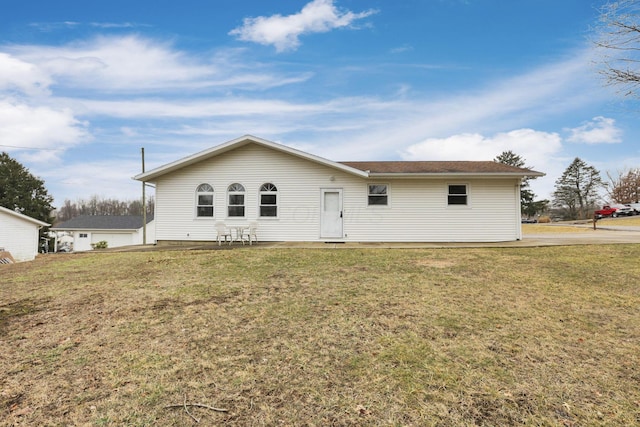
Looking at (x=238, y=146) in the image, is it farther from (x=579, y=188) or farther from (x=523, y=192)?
(x=579, y=188)

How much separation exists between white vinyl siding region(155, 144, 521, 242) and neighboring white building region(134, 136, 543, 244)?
0.04 m

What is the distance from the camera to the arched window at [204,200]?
13.8m

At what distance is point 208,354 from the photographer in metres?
3.41

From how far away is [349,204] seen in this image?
13453mm

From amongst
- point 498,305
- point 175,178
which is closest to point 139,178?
point 175,178

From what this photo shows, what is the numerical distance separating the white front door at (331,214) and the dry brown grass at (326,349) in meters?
6.50

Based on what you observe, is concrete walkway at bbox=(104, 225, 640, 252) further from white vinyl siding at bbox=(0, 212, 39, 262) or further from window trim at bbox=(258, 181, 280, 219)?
white vinyl siding at bbox=(0, 212, 39, 262)

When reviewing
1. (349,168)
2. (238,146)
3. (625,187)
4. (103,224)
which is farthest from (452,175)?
(625,187)

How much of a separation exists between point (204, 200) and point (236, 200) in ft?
4.88

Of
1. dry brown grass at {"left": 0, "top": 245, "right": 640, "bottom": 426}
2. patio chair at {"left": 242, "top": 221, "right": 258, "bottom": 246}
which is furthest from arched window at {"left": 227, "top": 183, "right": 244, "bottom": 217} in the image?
dry brown grass at {"left": 0, "top": 245, "right": 640, "bottom": 426}

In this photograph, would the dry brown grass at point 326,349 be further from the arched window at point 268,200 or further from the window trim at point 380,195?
the arched window at point 268,200

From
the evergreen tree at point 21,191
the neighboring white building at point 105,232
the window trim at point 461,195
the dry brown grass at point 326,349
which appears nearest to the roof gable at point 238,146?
the window trim at point 461,195

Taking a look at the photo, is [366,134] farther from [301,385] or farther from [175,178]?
[301,385]

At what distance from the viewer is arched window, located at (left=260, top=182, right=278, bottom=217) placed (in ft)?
44.6
